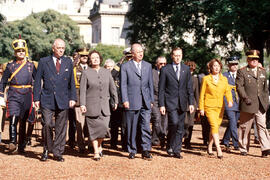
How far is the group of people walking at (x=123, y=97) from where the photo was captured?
871cm

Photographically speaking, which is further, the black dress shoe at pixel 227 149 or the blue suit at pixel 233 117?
the blue suit at pixel 233 117

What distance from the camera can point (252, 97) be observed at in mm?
9727

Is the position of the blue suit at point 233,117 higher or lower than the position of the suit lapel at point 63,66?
lower

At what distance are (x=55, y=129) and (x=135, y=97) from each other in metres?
1.68

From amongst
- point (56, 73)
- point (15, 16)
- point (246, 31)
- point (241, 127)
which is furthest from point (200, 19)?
point (15, 16)

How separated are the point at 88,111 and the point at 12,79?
1.87m

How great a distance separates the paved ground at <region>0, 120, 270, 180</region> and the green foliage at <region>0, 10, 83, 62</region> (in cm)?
4876

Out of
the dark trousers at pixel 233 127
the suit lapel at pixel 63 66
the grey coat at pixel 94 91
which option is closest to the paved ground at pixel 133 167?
the dark trousers at pixel 233 127

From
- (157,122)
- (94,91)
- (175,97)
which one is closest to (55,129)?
(94,91)

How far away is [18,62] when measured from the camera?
9.62 metres

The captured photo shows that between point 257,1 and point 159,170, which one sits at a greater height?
point 257,1

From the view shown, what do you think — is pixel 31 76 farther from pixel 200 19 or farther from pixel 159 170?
pixel 200 19

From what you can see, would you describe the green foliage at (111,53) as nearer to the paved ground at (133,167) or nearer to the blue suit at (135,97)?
the paved ground at (133,167)

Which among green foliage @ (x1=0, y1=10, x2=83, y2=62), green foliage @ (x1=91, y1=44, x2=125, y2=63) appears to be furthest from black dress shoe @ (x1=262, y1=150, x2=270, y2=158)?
green foliage @ (x1=91, y1=44, x2=125, y2=63)
